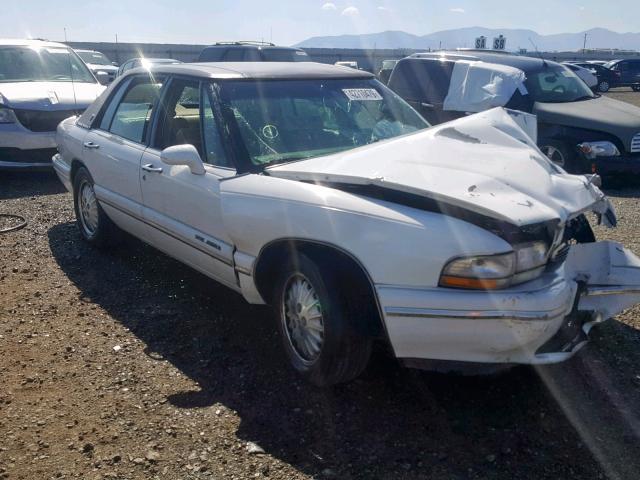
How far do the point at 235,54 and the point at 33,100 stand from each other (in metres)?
6.88

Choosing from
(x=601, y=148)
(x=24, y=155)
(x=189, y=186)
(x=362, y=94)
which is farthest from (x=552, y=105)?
(x=24, y=155)

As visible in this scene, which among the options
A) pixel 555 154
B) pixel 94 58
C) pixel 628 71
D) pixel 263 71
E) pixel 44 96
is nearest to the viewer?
pixel 263 71

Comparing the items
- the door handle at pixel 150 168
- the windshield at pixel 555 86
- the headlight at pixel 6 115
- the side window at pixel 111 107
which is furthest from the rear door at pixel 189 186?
the windshield at pixel 555 86

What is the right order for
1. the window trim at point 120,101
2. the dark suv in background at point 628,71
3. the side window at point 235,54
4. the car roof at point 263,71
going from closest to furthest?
the car roof at point 263,71 → the window trim at point 120,101 → the side window at point 235,54 → the dark suv in background at point 628,71

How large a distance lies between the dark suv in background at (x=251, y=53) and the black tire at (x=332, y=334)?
11746mm

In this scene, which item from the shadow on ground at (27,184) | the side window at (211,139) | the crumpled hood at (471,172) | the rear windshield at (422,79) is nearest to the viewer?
the crumpled hood at (471,172)

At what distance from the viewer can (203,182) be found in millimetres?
3918

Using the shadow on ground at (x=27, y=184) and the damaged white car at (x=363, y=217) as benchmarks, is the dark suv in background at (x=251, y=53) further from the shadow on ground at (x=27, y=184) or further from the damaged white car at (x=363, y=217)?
the damaged white car at (x=363, y=217)

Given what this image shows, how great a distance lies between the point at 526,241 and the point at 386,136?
5.42 ft

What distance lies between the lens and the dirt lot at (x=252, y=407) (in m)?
2.84

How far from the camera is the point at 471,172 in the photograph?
3295mm

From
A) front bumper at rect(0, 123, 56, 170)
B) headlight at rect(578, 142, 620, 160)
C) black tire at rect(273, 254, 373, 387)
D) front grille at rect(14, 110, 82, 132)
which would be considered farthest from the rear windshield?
black tire at rect(273, 254, 373, 387)

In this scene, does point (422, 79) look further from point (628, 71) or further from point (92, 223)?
point (628, 71)

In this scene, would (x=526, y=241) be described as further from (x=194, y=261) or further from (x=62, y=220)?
(x=62, y=220)
